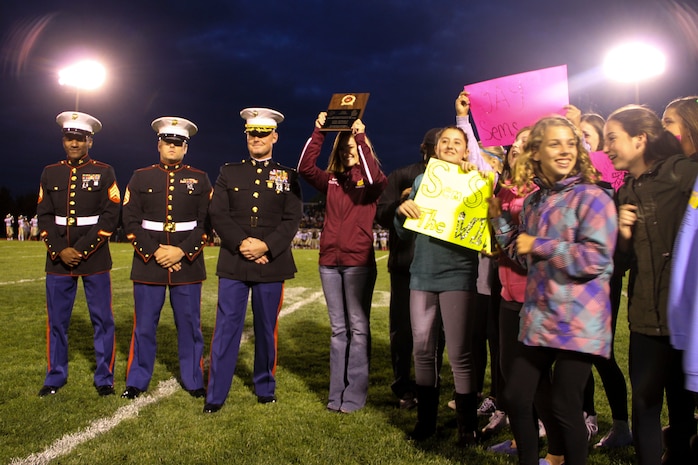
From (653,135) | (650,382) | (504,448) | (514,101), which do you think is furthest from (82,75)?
(650,382)

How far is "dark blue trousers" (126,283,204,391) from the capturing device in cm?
501

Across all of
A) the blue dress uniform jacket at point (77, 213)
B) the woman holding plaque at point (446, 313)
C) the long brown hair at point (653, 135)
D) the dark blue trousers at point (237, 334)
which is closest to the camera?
the long brown hair at point (653, 135)

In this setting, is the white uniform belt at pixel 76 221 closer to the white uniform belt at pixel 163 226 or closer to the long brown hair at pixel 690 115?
the white uniform belt at pixel 163 226

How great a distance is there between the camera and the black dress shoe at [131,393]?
191 inches

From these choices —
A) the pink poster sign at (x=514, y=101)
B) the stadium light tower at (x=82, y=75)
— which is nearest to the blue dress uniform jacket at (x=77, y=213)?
the pink poster sign at (x=514, y=101)

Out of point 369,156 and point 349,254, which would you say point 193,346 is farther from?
point 369,156

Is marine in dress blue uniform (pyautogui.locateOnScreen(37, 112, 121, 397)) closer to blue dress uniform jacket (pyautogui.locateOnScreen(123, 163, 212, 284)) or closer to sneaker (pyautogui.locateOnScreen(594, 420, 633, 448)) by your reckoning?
blue dress uniform jacket (pyautogui.locateOnScreen(123, 163, 212, 284))

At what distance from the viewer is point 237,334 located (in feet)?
15.6

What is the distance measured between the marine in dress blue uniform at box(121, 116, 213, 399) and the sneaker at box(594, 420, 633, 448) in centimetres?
318

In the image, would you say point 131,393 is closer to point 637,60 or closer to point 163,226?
point 163,226

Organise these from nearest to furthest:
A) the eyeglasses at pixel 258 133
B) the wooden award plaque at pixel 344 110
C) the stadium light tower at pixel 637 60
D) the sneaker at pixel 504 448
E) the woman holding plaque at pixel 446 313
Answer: the sneaker at pixel 504 448
the woman holding plaque at pixel 446 313
the wooden award plaque at pixel 344 110
the eyeglasses at pixel 258 133
the stadium light tower at pixel 637 60

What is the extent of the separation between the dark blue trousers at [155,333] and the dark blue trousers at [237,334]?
16.6 inches

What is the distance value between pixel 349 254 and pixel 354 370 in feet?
3.05

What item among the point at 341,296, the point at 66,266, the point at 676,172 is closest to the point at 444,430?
the point at 341,296
